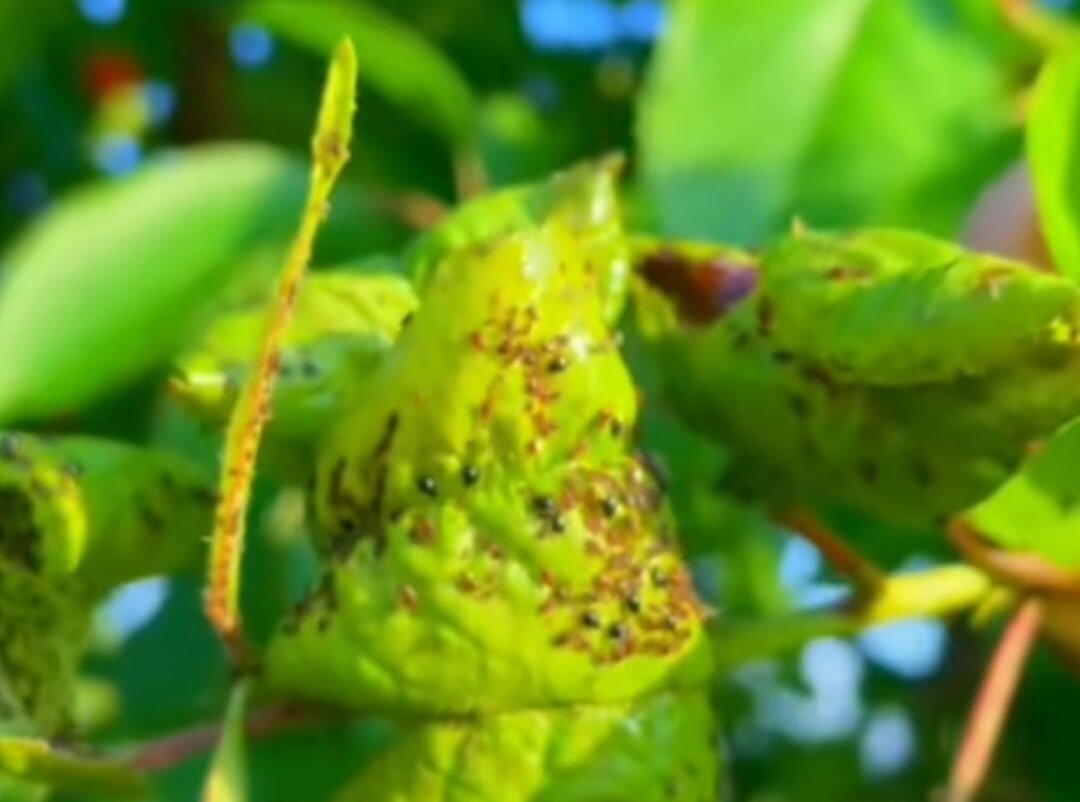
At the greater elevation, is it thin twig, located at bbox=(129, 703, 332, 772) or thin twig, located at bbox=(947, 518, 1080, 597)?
thin twig, located at bbox=(947, 518, 1080, 597)

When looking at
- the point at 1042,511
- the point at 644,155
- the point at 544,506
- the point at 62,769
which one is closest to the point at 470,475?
the point at 544,506

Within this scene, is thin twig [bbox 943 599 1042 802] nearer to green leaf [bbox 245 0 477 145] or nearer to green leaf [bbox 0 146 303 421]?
green leaf [bbox 0 146 303 421]

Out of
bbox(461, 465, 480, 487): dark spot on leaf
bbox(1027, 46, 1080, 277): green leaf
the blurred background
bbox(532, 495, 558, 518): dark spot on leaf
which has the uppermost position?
bbox(1027, 46, 1080, 277): green leaf

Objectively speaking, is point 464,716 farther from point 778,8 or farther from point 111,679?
point 111,679

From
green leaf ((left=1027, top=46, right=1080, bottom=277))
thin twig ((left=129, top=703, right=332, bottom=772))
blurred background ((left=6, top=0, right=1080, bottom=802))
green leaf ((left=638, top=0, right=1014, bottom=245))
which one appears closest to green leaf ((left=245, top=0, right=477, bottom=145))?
blurred background ((left=6, top=0, right=1080, bottom=802))

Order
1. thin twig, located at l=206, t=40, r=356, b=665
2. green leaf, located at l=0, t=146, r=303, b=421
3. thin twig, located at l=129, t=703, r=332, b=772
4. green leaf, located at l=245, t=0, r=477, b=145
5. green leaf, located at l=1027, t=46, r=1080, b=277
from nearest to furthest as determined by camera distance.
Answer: thin twig, located at l=206, t=40, r=356, b=665 → thin twig, located at l=129, t=703, r=332, b=772 → green leaf, located at l=1027, t=46, r=1080, b=277 → green leaf, located at l=0, t=146, r=303, b=421 → green leaf, located at l=245, t=0, r=477, b=145
